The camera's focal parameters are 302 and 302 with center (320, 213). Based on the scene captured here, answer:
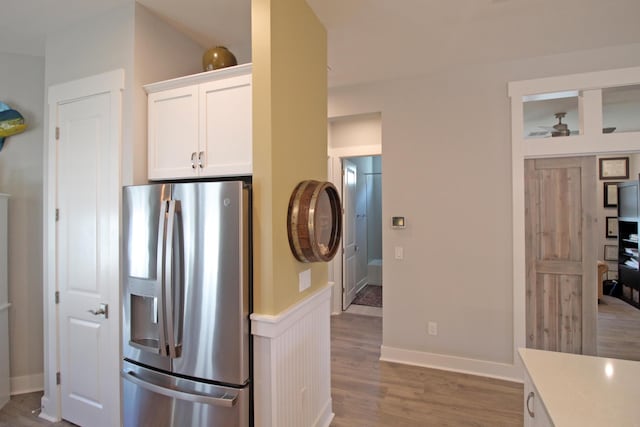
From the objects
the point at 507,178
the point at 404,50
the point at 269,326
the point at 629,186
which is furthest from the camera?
the point at 629,186

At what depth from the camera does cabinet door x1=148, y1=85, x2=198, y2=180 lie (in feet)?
5.90

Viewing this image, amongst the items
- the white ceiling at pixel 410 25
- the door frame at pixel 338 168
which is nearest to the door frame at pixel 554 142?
the white ceiling at pixel 410 25

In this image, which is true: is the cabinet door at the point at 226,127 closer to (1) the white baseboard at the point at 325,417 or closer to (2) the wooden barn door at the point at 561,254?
(1) the white baseboard at the point at 325,417

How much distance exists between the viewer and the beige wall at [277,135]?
1551mm

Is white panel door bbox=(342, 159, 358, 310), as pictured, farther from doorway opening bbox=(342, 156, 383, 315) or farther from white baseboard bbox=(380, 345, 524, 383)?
white baseboard bbox=(380, 345, 524, 383)

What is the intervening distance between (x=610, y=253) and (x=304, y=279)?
6.38 meters

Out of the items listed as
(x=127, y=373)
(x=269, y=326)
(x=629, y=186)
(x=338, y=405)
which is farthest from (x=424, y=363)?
(x=629, y=186)

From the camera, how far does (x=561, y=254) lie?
2734 mm

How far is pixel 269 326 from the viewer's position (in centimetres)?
151

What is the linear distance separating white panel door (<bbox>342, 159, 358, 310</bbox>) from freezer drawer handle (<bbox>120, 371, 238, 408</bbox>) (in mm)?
3111

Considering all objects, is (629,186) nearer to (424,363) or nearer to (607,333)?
(607,333)

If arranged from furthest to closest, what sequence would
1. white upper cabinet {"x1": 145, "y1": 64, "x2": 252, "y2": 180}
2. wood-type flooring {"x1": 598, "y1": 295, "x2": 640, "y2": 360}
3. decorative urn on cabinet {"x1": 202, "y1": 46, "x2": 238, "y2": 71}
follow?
wood-type flooring {"x1": 598, "y1": 295, "x2": 640, "y2": 360}
decorative urn on cabinet {"x1": 202, "y1": 46, "x2": 238, "y2": 71}
white upper cabinet {"x1": 145, "y1": 64, "x2": 252, "y2": 180}

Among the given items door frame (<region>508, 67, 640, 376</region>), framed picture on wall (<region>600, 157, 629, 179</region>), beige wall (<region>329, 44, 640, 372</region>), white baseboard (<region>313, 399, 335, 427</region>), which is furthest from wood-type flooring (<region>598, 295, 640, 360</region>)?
white baseboard (<region>313, 399, 335, 427</region>)

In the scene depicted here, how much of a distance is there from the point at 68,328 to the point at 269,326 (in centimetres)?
165
